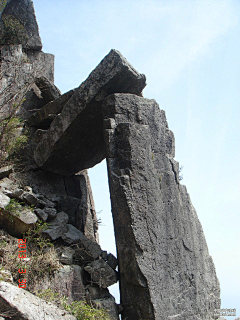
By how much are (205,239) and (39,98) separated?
3.97m

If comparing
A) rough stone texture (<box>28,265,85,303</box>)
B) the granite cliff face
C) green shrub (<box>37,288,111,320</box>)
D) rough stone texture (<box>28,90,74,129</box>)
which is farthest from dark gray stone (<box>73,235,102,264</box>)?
rough stone texture (<box>28,90,74,129</box>)

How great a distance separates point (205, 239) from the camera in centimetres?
472

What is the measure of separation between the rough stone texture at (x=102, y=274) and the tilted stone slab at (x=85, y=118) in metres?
1.82

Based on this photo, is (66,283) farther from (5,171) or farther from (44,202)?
(5,171)

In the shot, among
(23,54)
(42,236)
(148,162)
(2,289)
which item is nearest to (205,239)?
(148,162)

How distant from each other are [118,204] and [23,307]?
1.48 meters

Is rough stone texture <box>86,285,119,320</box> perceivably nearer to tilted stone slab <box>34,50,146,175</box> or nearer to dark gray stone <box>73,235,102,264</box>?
dark gray stone <box>73,235,102,264</box>

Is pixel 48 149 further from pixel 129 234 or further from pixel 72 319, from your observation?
pixel 72 319

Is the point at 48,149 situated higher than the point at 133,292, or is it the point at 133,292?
the point at 48,149

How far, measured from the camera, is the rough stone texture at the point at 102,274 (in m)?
3.81

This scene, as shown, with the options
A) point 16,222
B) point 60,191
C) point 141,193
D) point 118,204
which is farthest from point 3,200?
point 141,193

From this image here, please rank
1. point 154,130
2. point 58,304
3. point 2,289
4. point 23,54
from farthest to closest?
point 23,54 → point 154,130 → point 58,304 → point 2,289

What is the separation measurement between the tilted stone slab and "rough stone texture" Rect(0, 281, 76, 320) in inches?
91.7

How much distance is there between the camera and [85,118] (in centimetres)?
452
